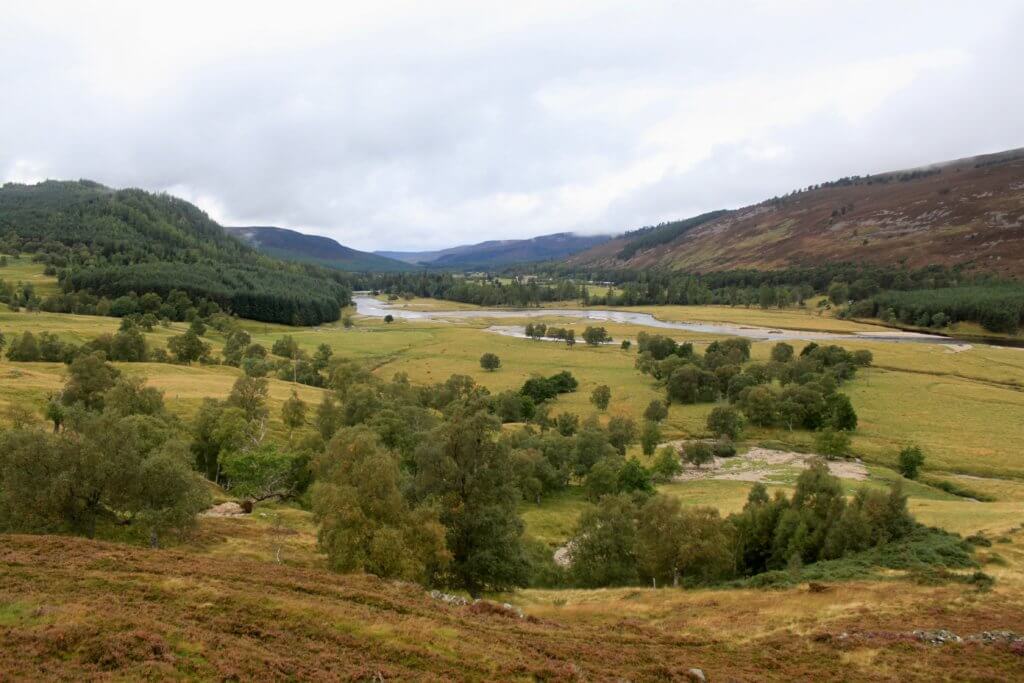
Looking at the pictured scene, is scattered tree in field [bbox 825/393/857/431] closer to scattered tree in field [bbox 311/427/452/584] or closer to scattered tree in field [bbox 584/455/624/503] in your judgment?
scattered tree in field [bbox 584/455/624/503]

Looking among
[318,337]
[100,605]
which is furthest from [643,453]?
[318,337]

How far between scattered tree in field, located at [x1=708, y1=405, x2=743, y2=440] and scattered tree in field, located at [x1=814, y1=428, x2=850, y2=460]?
10.7m

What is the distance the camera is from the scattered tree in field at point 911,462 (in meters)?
63.6

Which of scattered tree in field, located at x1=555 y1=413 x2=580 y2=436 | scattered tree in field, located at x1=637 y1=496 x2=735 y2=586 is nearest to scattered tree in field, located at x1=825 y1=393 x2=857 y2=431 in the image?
scattered tree in field, located at x1=555 y1=413 x2=580 y2=436

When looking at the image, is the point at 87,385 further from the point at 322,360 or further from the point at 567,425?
the point at 322,360

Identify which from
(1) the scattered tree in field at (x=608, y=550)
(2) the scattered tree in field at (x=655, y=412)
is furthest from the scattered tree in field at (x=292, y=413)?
(2) the scattered tree in field at (x=655, y=412)

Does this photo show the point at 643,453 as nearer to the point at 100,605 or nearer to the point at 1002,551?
the point at 1002,551

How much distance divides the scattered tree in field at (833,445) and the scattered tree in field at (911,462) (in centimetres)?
698

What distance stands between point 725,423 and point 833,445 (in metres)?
13.8

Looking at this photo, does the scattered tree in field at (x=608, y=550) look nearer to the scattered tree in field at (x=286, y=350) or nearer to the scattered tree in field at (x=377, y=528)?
the scattered tree in field at (x=377, y=528)

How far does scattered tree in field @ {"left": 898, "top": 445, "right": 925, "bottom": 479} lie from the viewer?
6356 cm

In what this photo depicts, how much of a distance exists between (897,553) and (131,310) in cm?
18508

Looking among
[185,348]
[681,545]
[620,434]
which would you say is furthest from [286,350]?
[681,545]

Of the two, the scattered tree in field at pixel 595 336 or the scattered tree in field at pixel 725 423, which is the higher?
the scattered tree in field at pixel 595 336
